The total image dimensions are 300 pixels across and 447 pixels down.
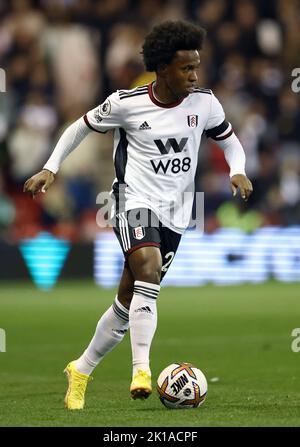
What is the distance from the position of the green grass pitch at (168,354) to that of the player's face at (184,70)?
2018 millimetres

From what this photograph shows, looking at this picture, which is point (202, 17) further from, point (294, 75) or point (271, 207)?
point (271, 207)

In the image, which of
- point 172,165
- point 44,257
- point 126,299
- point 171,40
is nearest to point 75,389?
point 126,299

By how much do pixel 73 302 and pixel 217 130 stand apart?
7790mm

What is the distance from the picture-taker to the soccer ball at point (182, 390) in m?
7.64

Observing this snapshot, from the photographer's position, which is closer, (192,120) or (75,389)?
(75,389)

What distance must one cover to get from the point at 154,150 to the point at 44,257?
406 inches

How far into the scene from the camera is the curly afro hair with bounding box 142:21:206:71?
7848mm

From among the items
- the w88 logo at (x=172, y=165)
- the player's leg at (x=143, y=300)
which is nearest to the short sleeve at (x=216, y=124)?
the w88 logo at (x=172, y=165)

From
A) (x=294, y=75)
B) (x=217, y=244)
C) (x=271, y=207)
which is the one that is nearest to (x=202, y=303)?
(x=217, y=244)

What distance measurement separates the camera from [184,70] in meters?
7.84

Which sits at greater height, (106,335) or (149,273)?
(149,273)

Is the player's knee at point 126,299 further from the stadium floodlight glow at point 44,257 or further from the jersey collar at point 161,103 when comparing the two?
the stadium floodlight glow at point 44,257

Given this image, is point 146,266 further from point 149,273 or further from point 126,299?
point 126,299

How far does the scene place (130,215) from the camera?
25.6 feet
